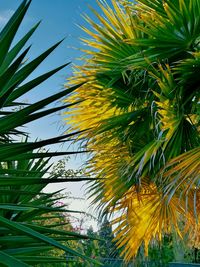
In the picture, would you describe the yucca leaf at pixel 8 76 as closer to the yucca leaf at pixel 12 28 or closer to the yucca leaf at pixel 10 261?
the yucca leaf at pixel 12 28

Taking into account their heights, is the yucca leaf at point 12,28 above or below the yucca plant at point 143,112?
below

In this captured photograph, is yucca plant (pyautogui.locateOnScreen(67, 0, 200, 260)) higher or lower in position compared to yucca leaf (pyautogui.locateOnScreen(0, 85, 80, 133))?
higher

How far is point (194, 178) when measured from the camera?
4914 millimetres

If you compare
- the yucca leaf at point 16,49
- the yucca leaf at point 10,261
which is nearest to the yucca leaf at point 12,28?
the yucca leaf at point 16,49

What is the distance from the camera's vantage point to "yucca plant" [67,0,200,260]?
213 inches

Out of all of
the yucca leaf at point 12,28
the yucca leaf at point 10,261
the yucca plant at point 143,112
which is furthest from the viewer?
the yucca plant at point 143,112

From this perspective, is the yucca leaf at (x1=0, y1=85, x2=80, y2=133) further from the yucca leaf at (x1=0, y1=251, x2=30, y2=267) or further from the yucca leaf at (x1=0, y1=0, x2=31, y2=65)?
the yucca leaf at (x1=0, y1=251, x2=30, y2=267)

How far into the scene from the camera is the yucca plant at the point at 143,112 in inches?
213

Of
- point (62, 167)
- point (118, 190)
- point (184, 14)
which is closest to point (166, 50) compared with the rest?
point (184, 14)

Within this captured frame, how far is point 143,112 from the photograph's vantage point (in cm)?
619

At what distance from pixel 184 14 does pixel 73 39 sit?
230cm

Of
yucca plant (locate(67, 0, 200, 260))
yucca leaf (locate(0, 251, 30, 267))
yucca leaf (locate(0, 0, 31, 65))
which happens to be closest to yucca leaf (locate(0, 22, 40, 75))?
yucca leaf (locate(0, 0, 31, 65))

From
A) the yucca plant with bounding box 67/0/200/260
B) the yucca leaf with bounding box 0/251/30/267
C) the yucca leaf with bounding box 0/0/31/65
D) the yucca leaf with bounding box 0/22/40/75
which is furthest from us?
the yucca plant with bounding box 67/0/200/260

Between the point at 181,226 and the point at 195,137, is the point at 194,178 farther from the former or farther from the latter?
the point at 181,226
